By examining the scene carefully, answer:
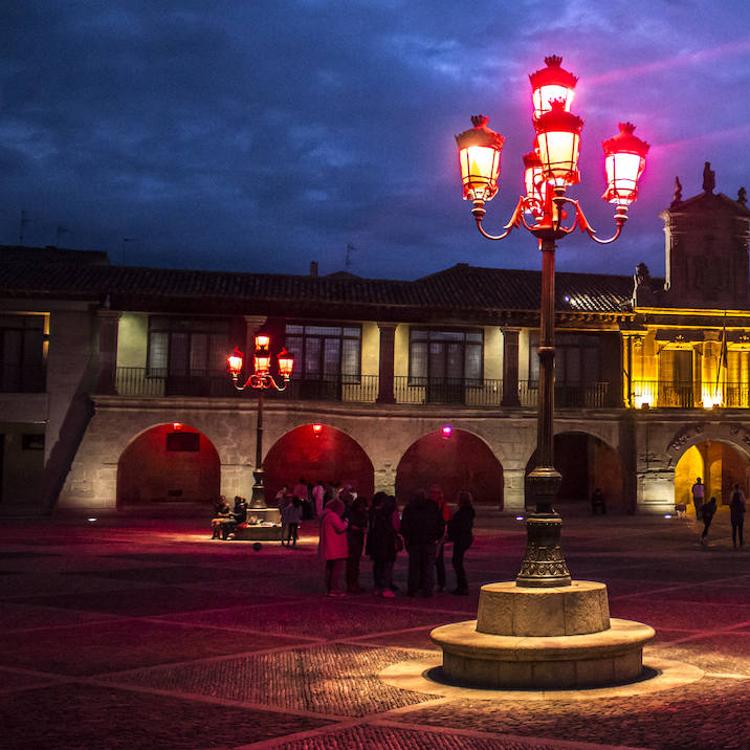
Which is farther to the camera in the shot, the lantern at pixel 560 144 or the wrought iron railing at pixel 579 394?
the wrought iron railing at pixel 579 394

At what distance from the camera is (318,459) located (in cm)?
4097

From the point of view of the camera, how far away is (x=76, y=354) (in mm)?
35969

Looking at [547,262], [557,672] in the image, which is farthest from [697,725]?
[547,262]

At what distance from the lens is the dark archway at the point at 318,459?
4075 centimetres

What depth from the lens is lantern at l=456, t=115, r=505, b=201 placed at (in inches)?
420

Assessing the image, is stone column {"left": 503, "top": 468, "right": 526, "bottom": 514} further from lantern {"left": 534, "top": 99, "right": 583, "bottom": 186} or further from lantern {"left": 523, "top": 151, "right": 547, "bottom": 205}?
lantern {"left": 534, "top": 99, "right": 583, "bottom": 186}

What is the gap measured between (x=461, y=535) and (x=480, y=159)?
23.7ft

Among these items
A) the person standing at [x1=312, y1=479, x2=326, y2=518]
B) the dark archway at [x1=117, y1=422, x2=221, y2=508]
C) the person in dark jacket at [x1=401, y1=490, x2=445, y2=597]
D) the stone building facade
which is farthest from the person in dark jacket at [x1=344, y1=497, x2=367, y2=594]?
the dark archway at [x1=117, y1=422, x2=221, y2=508]

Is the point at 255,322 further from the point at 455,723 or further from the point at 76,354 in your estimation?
the point at 455,723

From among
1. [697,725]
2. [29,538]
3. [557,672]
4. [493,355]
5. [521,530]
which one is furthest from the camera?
[493,355]

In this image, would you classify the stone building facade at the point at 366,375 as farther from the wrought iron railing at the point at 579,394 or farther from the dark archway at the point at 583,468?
the dark archway at the point at 583,468

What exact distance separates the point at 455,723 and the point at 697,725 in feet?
5.70

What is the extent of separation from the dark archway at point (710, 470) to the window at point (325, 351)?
1347 cm

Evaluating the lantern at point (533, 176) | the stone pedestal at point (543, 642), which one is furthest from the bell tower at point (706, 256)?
the stone pedestal at point (543, 642)
